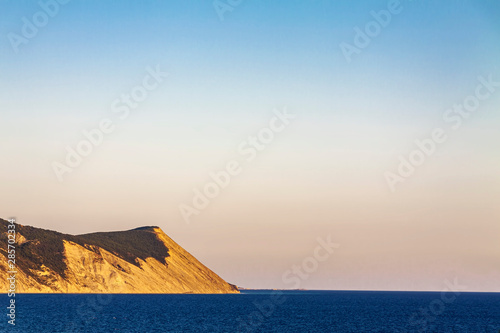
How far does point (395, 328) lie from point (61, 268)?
402ft

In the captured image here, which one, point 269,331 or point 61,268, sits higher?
point 61,268

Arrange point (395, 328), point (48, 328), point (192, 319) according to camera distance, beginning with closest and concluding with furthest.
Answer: point (48, 328)
point (395, 328)
point (192, 319)

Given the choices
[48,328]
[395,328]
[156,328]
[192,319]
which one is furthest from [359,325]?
[48,328]

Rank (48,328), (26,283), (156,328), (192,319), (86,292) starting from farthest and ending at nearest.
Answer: (86,292), (26,283), (192,319), (156,328), (48,328)

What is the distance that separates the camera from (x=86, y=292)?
598 feet

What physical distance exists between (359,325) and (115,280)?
370 feet

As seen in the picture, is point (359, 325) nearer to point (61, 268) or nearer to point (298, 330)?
point (298, 330)

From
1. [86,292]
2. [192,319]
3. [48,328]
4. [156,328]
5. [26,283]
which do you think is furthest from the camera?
[86,292]

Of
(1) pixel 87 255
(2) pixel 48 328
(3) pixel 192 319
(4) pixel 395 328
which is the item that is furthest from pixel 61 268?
(4) pixel 395 328

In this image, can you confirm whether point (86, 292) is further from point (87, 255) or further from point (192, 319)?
point (192, 319)

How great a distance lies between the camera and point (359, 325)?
99312 mm

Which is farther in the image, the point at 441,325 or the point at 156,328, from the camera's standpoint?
the point at 441,325

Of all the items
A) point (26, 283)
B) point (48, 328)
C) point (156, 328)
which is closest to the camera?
point (48, 328)

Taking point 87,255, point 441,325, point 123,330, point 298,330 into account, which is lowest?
point 441,325
